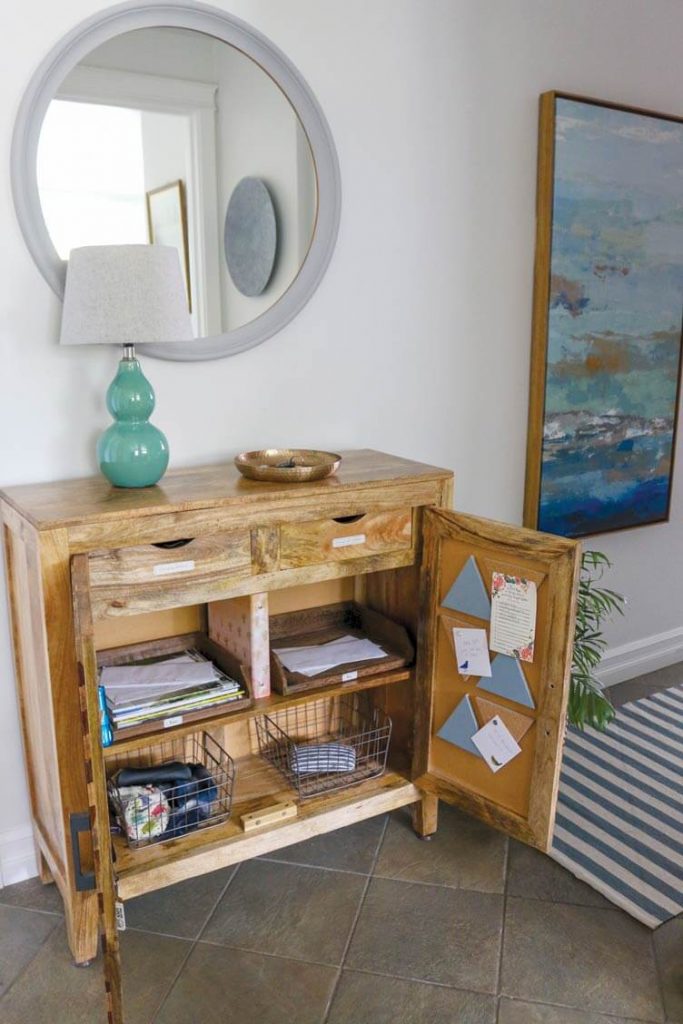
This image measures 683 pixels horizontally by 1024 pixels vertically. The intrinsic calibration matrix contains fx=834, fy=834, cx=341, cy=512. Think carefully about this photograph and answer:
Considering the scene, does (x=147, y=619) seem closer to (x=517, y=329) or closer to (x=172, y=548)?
(x=172, y=548)

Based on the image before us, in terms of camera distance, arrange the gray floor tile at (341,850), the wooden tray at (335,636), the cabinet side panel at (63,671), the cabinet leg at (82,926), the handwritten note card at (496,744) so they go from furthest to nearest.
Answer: the gray floor tile at (341,850)
the wooden tray at (335,636)
the handwritten note card at (496,744)
the cabinet leg at (82,926)
the cabinet side panel at (63,671)

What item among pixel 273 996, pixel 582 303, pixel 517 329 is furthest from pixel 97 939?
pixel 582 303

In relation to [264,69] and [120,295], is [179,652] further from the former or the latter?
[264,69]

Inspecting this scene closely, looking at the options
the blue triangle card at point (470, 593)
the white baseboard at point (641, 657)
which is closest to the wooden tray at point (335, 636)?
the blue triangle card at point (470, 593)

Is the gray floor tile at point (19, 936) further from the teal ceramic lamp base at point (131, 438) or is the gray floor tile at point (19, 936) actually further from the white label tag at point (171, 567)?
the teal ceramic lamp base at point (131, 438)

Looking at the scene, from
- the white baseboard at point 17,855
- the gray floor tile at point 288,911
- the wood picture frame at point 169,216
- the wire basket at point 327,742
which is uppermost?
the wood picture frame at point 169,216

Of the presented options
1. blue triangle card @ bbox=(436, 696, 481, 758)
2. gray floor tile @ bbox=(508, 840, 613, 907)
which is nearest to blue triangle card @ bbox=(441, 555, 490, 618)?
blue triangle card @ bbox=(436, 696, 481, 758)

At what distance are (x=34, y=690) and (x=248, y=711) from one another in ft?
1.51

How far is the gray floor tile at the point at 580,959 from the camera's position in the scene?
5.47ft

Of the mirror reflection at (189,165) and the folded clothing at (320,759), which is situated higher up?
the mirror reflection at (189,165)

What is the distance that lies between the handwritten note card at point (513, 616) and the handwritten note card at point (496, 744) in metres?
0.18

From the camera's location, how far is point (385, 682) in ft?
6.59

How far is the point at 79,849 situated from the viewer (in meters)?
A: 1.63

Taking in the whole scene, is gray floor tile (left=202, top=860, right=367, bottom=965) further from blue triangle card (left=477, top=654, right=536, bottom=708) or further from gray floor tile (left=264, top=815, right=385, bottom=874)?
blue triangle card (left=477, top=654, right=536, bottom=708)
